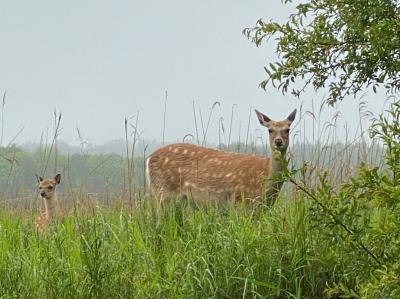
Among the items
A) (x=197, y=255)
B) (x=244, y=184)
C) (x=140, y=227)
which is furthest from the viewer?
(x=244, y=184)

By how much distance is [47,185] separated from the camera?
1074 cm

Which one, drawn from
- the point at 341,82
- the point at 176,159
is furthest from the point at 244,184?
the point at 341,82

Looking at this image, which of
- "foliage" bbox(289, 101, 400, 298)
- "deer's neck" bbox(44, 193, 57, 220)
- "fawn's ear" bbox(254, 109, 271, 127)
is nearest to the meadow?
"foliage" bbox(289, 101, 400, 298)

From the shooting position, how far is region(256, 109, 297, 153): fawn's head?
8297 mm

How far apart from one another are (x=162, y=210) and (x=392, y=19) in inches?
135

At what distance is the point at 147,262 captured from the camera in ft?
18.7

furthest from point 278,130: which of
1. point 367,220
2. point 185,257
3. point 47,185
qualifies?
point 367,220

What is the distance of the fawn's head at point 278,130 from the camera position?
27.2 ft

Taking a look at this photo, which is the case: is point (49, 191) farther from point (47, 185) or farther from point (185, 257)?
point (185, 257)

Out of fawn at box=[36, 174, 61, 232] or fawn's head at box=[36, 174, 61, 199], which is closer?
fawn at box=[36, 174, 61, 232]

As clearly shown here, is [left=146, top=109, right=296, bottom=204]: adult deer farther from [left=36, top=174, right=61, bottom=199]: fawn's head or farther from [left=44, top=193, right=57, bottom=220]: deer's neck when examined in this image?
[left=36, top=174, right=61, bottom=199]: fawn's head

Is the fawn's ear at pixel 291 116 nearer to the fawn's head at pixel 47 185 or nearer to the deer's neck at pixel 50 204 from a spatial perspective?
the deer's neck at pixel 50 204

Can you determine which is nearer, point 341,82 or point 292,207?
point 341,82

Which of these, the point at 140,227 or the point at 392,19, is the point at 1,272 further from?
the point at 392,19
